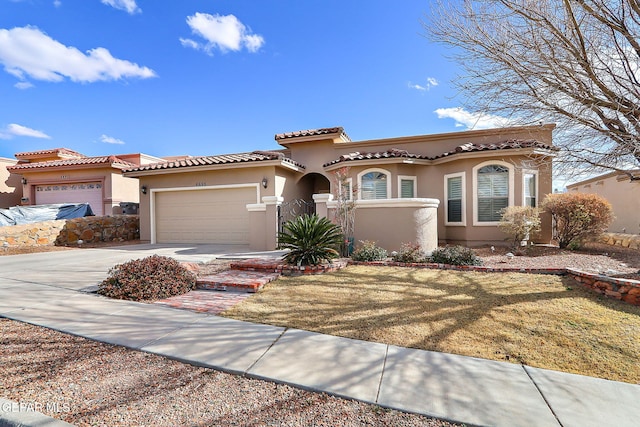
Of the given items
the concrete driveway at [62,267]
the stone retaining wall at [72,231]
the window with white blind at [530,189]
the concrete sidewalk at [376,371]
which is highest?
the window with white blind at [530,189]

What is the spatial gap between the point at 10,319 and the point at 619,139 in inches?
418

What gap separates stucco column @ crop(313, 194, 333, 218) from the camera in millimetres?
10016

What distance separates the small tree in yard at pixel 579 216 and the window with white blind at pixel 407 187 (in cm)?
478

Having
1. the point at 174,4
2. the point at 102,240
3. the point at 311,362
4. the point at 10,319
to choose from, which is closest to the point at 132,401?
the point at 311,362

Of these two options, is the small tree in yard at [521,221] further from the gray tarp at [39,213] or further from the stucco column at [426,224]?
the gray tarp at [39,213]

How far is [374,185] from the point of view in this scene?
12.7 metres

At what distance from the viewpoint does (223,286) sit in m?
6.12

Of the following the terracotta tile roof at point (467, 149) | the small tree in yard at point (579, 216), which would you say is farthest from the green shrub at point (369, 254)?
the small tree in yard at point (579, 216)

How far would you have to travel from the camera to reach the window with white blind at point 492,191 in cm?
1109

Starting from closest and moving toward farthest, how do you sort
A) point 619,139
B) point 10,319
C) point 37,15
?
point 10,319 → point 619,139 → point 37,15

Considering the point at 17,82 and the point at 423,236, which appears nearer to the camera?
the point at 423,236

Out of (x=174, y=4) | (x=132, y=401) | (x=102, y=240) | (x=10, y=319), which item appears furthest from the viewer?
(x=102, y=240)

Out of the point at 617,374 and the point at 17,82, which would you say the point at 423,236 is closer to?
the point at 617,374

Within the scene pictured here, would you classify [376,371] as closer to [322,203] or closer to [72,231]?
[322,203]
